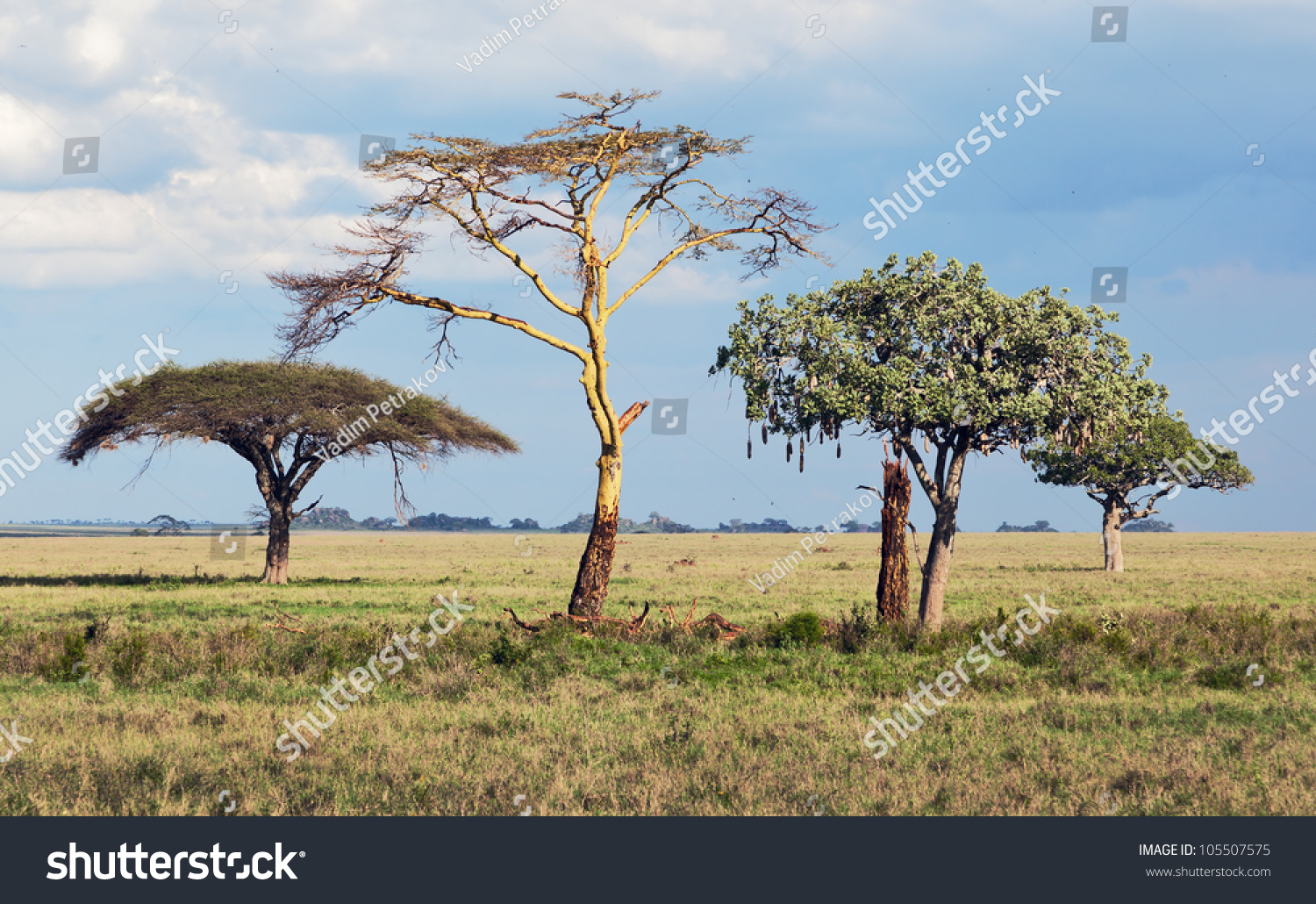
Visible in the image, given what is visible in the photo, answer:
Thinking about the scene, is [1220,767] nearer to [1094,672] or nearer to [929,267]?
[1094,672]

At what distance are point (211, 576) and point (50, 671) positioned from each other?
28844 millimetres

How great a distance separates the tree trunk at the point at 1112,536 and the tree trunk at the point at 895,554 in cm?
3394

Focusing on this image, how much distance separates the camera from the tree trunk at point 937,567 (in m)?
25.1

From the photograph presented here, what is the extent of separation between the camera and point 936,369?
25.7 m

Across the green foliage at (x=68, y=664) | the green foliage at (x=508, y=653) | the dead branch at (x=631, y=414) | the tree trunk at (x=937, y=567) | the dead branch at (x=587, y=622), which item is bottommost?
the green foliage at (x=68, y=664)

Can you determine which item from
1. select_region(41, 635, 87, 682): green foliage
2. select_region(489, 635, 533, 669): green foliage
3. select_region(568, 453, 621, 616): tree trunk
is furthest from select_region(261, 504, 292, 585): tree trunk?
select_region(489, 635, 533, 669): green foliage

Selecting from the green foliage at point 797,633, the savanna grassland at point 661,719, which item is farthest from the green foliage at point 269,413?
the green foliage at point 797,633

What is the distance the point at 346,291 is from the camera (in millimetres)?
25875

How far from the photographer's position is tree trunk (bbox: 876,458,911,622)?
21903 millimetres

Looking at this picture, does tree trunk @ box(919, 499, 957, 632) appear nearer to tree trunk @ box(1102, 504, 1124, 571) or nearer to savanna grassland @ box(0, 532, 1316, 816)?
savanna grassland @ box(0, 532, 1316, 816)

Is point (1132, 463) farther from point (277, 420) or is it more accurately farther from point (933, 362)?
point (277, 420)

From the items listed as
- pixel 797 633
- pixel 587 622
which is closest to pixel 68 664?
pixel 587 622

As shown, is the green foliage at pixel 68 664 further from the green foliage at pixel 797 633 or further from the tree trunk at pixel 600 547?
the green foliage at pixel 797 633

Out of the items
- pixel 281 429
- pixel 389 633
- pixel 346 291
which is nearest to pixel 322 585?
pixel 281 429
